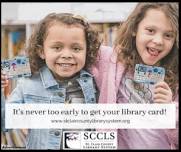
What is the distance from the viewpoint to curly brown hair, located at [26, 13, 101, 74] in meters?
2.44

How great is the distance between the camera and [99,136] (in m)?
2.51

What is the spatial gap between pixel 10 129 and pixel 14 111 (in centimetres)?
10

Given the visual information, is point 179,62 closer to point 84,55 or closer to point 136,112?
point 136,112

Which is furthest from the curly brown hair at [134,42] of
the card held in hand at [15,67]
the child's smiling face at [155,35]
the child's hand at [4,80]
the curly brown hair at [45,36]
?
the child's hand at [4,80]

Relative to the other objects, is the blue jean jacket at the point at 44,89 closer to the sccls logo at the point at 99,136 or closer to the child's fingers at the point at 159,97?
the sccls logo at the point at 99,136

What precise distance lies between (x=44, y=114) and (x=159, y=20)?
78cm

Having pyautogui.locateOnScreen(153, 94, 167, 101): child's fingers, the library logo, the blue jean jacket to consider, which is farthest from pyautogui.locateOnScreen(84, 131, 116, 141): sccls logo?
pyautogui.locateOnScreen(153, 94, 167, 101): child's fingers

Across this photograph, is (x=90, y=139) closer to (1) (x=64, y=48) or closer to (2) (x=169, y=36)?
(1) (x=64, y=48)

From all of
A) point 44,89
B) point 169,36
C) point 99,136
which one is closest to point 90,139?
point 99,136

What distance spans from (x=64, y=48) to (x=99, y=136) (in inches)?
19.9

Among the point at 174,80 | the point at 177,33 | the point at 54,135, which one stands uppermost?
the point at 177,33

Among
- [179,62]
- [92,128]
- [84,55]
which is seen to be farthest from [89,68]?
[179,62]

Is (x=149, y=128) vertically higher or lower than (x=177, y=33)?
lower

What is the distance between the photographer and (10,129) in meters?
2.52
